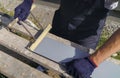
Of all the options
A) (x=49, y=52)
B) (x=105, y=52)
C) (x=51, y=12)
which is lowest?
(x=51, y=12)

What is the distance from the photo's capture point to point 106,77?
2.50m

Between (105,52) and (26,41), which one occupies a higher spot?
(105,52)

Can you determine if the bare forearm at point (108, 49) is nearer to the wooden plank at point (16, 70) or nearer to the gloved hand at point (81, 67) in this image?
the gloved hand at point (81, 67)

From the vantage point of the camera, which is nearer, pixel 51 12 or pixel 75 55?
pixel 75 55

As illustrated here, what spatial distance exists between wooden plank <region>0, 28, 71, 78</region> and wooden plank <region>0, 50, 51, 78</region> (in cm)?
10

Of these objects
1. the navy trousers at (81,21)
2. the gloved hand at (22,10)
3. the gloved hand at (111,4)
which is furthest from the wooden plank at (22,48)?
the gloved hand at (111,4)

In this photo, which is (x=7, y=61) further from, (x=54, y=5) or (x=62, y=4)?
(x=54, y=5)

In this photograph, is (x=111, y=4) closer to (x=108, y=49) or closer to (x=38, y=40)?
(x=108, y=49)

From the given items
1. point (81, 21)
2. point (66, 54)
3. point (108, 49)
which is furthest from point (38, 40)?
point (108, 49)

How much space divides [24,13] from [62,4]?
468 mm

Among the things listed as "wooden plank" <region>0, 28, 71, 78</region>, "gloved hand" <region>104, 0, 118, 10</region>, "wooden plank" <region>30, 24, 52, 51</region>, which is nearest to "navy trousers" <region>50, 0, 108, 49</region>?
"gloved hand" <region>104, 0, 118, 10</region>

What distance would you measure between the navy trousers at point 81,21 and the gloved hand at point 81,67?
2.21 feet

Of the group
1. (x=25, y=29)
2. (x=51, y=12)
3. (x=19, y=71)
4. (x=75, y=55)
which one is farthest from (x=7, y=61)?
(x=51, y=12)

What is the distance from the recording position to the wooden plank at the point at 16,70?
8.69ft
